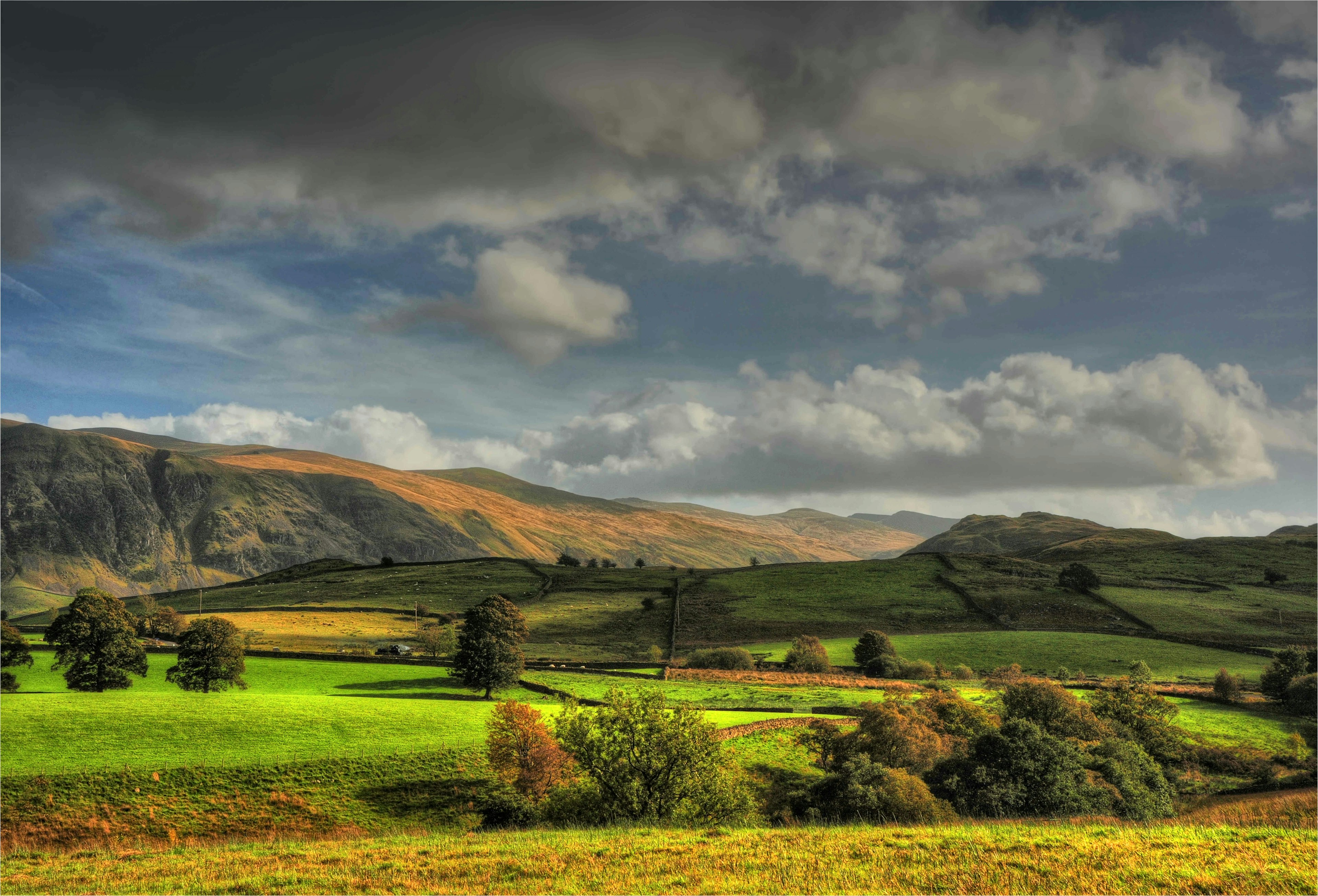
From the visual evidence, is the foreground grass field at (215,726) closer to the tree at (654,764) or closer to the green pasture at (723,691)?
the green pasture at (723,691)

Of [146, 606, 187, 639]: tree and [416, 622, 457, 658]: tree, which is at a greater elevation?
[146, 606, 187, 639]: tree

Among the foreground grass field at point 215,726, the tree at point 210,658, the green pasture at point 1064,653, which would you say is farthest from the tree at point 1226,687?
the tree at point 210,658

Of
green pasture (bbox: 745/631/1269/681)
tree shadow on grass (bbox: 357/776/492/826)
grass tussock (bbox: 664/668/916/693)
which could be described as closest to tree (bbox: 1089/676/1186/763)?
grass tussock (bbox: 664/668/916/693)

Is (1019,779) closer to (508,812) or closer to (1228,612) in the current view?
(508,812)

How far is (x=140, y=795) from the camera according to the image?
40.9m

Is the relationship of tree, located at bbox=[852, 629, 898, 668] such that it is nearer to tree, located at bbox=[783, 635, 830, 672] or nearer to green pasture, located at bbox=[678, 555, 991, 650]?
tree, located at bbox=[783, 635, 830, 672]

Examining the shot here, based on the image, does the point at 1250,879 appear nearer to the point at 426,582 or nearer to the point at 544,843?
the point at 544,843

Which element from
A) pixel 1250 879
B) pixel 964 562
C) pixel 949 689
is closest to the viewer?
pixel 1250 879

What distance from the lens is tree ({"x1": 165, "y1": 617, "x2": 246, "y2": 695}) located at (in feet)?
224

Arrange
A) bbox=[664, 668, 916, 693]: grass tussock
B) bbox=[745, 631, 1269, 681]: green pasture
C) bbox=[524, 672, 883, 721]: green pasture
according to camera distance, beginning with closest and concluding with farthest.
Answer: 1. bbox=[524, 672, 883, 721]: green pasture
2. bbox=[664, 668, 916, 693]: grass tussock
3. bbox=[745, 631, 1269, 681]: green pasture

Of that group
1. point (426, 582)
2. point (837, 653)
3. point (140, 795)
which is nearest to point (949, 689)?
point (837, 653)

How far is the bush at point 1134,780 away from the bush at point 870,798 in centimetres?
1197

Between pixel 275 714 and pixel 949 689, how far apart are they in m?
70.2

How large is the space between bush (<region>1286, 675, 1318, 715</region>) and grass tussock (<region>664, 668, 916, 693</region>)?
38.2m
